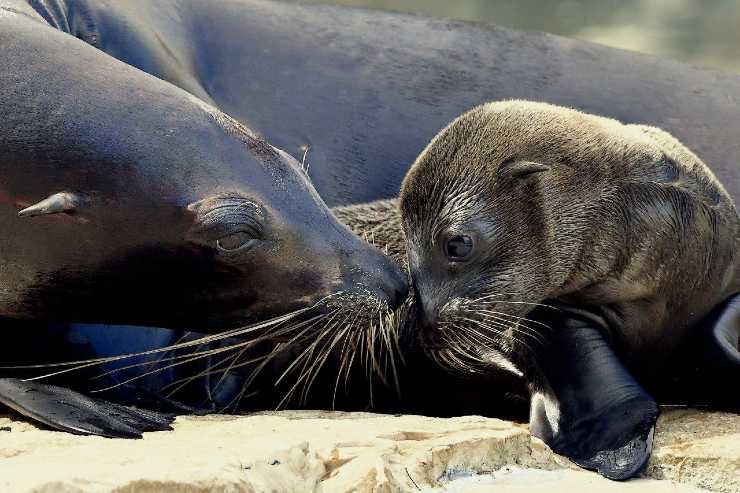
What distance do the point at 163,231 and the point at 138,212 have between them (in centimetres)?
10

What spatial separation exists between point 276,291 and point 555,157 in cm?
136

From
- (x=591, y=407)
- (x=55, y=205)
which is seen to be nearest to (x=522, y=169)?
(x=591, y=407)

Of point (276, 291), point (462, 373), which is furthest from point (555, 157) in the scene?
point (276, 291)

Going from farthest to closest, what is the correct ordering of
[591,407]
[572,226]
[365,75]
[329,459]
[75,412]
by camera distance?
[365,75], [572,226], [591,407], [75,412], [329,459]

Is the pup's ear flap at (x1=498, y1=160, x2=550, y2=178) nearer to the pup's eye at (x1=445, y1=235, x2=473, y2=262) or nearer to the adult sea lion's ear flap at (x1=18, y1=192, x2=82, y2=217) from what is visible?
the pup's eye at (x1=445, y1=235, x2=473, y2=262)

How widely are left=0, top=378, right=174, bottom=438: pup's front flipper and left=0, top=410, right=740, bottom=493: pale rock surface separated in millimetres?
56

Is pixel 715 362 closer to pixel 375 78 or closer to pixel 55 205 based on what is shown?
pixel 55 205

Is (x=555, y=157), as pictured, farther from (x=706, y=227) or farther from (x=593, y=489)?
(x=593, y=489)

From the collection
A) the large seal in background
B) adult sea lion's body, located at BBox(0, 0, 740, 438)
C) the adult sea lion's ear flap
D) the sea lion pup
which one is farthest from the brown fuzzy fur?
the adult sea lion's ear flap

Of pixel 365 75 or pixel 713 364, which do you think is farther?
pixel 365 75

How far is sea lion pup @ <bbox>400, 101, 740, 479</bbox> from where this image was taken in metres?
4.98

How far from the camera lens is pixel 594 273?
16.8 ft

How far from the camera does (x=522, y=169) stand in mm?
4957

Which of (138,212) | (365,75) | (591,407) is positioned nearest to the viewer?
(138,212)
